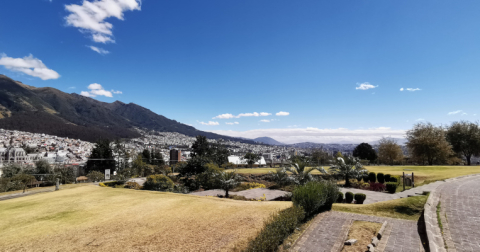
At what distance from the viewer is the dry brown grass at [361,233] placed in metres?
5.40

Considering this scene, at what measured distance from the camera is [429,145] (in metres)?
35.1

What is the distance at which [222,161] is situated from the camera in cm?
4250

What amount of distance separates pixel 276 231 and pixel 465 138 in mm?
52466

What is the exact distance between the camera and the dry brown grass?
5.40 metres

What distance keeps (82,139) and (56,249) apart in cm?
14243

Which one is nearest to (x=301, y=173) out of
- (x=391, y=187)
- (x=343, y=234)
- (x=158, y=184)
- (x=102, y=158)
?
(x=391, y=187)

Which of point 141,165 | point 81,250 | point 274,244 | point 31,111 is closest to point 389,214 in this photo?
point 274,244

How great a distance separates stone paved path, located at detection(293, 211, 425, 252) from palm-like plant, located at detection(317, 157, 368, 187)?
13125mm

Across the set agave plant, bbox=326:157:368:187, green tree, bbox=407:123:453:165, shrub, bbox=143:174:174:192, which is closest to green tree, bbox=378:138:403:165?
green tree, bbox=407:123:453:165

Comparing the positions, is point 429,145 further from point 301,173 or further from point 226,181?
point 226,181

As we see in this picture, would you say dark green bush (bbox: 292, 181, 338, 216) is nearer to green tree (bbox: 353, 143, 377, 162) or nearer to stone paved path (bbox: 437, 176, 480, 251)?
stone paved path (bbox: 437, 176, 480, 251)

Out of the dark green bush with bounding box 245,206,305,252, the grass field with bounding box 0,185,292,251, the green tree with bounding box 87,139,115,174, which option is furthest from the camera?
the green tree with bounding box 87,139,115,174

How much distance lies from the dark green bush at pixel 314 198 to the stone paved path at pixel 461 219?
3.36 metres

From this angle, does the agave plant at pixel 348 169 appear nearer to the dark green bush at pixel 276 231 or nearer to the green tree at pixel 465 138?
the dark green bush at pixel 276 231
